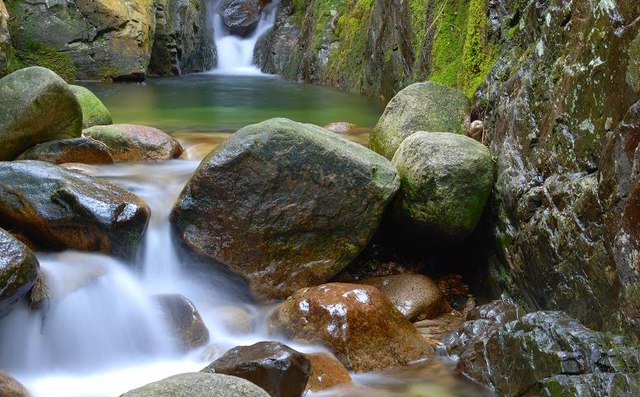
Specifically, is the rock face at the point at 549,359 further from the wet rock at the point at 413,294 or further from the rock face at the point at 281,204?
the rock face at the point at 281,204

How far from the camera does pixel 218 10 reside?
2605 cm

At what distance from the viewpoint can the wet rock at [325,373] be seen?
434 cm

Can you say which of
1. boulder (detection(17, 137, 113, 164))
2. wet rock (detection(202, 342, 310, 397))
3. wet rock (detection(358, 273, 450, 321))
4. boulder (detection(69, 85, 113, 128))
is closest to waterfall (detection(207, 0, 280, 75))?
boulder (detection(69, 85, 113, 128))

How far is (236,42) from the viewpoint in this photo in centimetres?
2536

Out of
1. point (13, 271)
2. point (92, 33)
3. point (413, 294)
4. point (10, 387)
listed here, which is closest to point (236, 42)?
point (92, 33)

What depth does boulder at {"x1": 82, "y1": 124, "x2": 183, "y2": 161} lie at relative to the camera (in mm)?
7496

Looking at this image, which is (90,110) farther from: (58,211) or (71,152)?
(58,211)

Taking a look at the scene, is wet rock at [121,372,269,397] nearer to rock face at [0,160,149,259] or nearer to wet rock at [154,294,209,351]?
wet rock at [154,294,209,351]

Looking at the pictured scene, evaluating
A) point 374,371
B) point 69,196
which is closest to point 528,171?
point 374,371

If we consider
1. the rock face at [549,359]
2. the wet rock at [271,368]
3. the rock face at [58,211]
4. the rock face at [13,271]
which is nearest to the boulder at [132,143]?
the rock face at [58,211]

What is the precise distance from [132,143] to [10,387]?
3965mm

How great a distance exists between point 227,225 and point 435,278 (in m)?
1.99

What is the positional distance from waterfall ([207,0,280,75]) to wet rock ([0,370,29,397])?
66.7 feet

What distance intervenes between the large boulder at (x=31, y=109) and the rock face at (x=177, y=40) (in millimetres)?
14248
